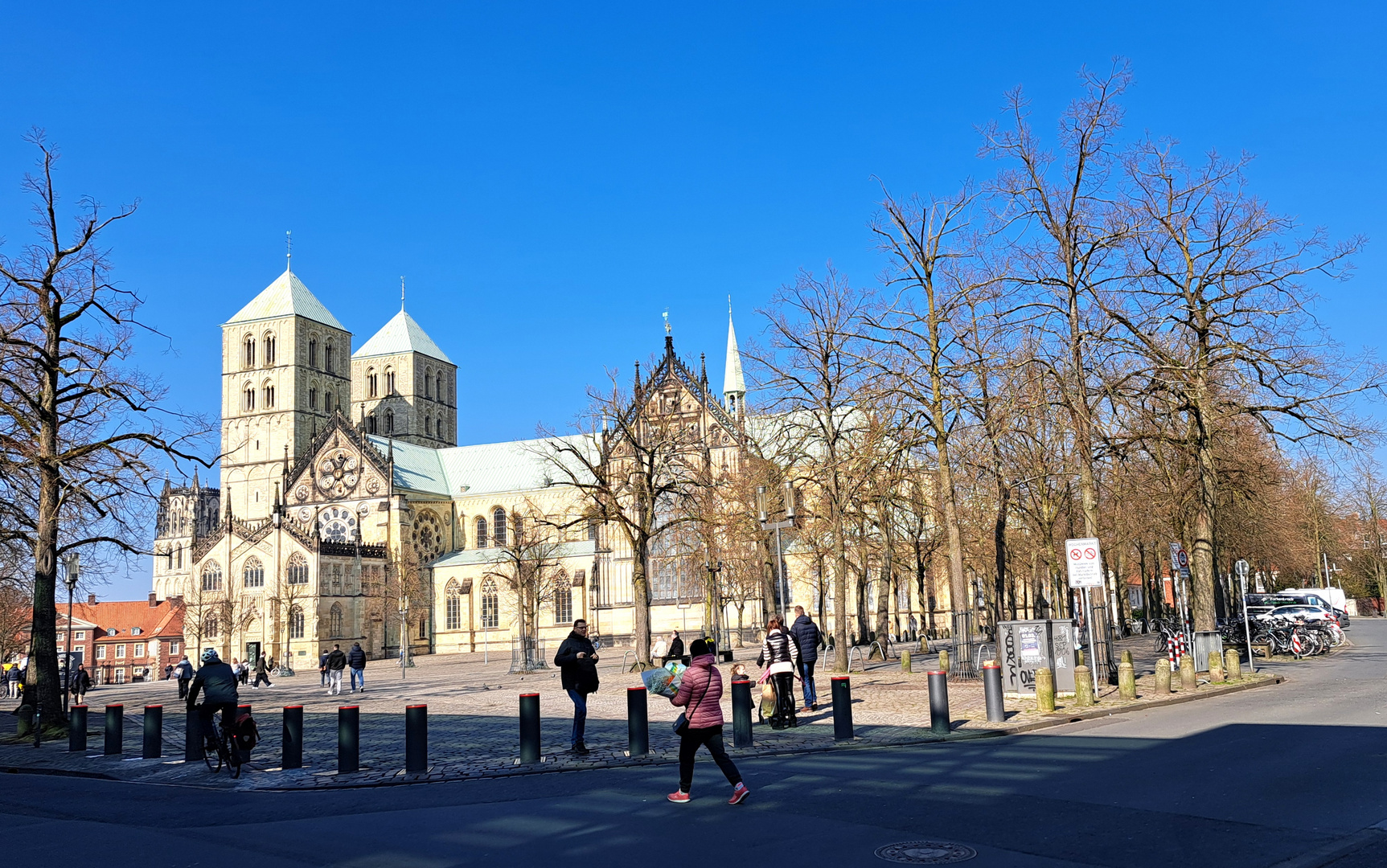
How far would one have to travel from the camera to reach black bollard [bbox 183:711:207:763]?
16742 mm

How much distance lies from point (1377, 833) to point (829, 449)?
22.0 meters

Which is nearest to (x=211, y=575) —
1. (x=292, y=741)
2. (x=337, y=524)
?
(x=337, y=524)

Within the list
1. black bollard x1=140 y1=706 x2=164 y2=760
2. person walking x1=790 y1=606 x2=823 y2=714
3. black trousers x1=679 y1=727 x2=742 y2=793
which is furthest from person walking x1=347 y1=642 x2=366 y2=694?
black trousers x1=679 y1=727 x2=742 y2=793

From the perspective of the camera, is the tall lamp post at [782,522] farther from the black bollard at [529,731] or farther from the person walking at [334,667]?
the person walking at [334,667]

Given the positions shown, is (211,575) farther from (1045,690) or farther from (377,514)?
(1045,690)

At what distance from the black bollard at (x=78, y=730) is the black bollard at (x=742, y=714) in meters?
12.7

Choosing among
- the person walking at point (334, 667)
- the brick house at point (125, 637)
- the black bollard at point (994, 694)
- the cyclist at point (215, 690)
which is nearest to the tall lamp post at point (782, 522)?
the black bollard at point (994, 694)

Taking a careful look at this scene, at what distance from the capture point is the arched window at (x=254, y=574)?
3029 inches

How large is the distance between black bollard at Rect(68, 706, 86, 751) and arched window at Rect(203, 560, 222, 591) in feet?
206

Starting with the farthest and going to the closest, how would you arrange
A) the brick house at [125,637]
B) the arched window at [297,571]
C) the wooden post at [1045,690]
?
1. the brick house at [125,637]
2. the arched window at [297,571]
3. the wooden post at [1045,690]

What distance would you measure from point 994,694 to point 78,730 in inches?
650

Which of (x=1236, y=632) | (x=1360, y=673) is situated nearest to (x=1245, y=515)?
(x=1236, y=632)

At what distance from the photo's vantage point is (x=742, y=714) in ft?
50.0

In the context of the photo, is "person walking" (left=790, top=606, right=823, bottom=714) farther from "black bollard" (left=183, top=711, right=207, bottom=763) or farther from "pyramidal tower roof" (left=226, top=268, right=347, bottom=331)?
"pyramidal tower roof" (left=226, top=268, right=347, bottom=331)
